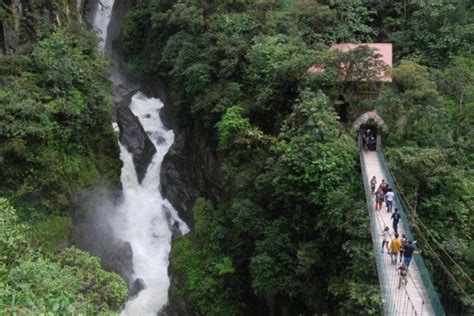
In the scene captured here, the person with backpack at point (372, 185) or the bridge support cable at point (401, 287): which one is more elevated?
the person with backpack at point (372, 185)

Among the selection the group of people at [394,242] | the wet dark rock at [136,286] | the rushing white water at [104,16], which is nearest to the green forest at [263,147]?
the group of people at [394,242]

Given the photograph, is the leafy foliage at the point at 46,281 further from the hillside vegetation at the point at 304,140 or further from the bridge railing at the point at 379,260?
the bridge railing at the point at 379,260

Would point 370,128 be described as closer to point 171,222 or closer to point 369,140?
point 369,140

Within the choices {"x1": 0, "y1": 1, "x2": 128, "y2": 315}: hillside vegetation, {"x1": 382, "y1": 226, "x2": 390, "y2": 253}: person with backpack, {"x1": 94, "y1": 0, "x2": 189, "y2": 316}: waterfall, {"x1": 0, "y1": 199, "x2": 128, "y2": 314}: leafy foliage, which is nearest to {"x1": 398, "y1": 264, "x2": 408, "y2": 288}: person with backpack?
{"x1": 382, "y1": 226, "x2": 390, "y2": 253}: person with backpack

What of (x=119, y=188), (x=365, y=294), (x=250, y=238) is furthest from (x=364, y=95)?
(x=119, y=188)

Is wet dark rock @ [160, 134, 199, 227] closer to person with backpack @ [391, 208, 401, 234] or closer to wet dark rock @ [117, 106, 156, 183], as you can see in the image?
wet dark rock @ [117, 106, 156, 183]
